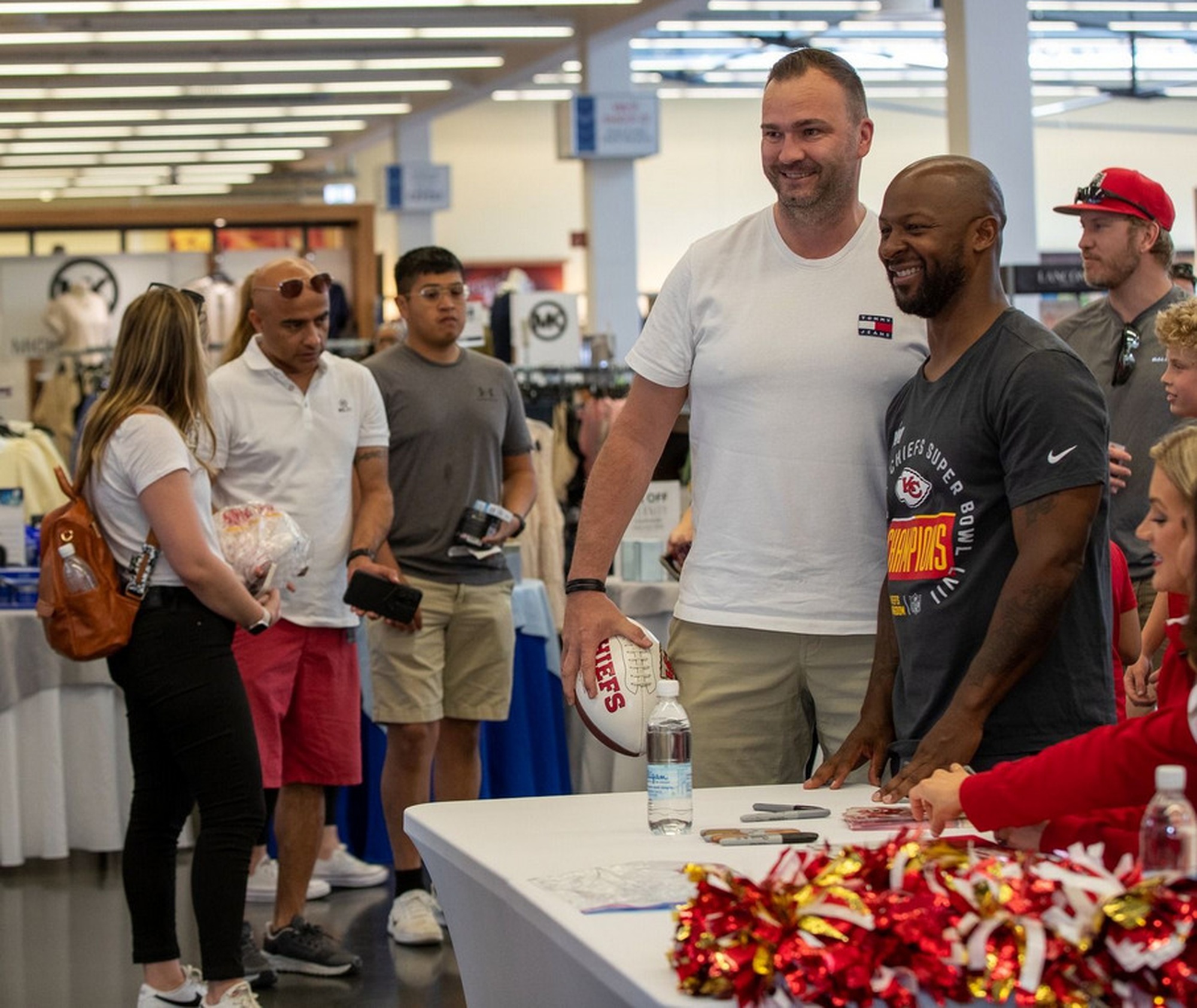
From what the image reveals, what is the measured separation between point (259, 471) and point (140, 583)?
0.84 m

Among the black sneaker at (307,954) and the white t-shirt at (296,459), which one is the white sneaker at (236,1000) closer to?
the black sneaker at (307,954)

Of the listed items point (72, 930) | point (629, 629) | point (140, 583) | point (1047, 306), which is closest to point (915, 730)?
point (629, 629)

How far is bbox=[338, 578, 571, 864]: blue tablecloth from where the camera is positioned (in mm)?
5516

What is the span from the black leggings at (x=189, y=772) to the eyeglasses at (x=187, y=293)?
0.66 meters

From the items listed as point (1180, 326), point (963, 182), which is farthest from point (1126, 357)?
point (963, 182)

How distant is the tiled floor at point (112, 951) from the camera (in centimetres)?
424

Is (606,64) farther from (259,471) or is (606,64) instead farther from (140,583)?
(140,583)

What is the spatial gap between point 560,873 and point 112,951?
311cm

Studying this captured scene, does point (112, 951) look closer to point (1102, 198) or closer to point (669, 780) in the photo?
point (669, 780)

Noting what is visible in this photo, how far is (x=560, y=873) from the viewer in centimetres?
200

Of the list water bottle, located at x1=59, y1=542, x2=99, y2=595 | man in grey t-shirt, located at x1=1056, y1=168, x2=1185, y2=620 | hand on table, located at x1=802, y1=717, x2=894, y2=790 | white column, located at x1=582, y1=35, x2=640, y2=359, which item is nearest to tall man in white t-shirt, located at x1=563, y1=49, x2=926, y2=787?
hand on table, located at x1=802, y1=717, x2=894, y2=790

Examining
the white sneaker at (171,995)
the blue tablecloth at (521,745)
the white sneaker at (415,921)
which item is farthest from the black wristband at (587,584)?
the blue tablecloth at (521,745)

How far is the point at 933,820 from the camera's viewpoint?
6.62ft

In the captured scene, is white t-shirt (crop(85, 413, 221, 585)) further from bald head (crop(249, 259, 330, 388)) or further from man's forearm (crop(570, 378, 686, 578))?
man's forearm (crop(570, 378, 686, 578))
